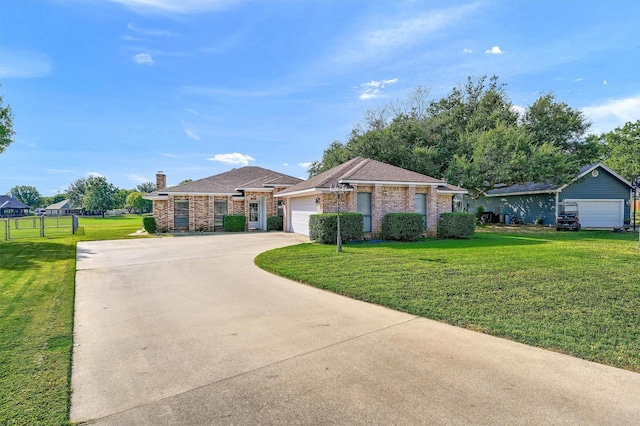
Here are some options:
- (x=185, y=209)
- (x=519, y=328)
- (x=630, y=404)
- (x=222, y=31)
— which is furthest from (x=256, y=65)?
(x=630, y=404)

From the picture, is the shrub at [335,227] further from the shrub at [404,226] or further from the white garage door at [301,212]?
the white garage door at [301,212]

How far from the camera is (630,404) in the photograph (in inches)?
104

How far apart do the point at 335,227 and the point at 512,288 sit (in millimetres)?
7842

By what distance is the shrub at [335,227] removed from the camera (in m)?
13.4

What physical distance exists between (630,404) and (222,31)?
14.5 metres

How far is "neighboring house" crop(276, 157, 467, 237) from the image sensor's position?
15.3m

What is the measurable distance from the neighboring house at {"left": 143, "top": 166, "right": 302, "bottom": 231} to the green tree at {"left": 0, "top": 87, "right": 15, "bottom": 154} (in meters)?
6.58

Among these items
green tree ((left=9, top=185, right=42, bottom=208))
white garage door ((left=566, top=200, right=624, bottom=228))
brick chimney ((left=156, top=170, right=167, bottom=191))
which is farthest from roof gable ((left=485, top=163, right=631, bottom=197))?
green tree ((left=9, top=185, right=42, bottom=208))

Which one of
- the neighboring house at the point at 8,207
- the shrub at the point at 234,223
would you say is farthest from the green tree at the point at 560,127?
the neighboring house at the point at 8,207

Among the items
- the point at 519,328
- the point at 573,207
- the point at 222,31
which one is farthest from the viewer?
the point at 573,207

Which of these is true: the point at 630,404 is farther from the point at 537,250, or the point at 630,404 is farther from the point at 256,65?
the point at 256,65

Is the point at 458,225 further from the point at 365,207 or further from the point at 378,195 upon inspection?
the point at 365,207

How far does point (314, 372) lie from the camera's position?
10.5ft

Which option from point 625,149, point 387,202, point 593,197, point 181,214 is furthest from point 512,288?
point 625,149
